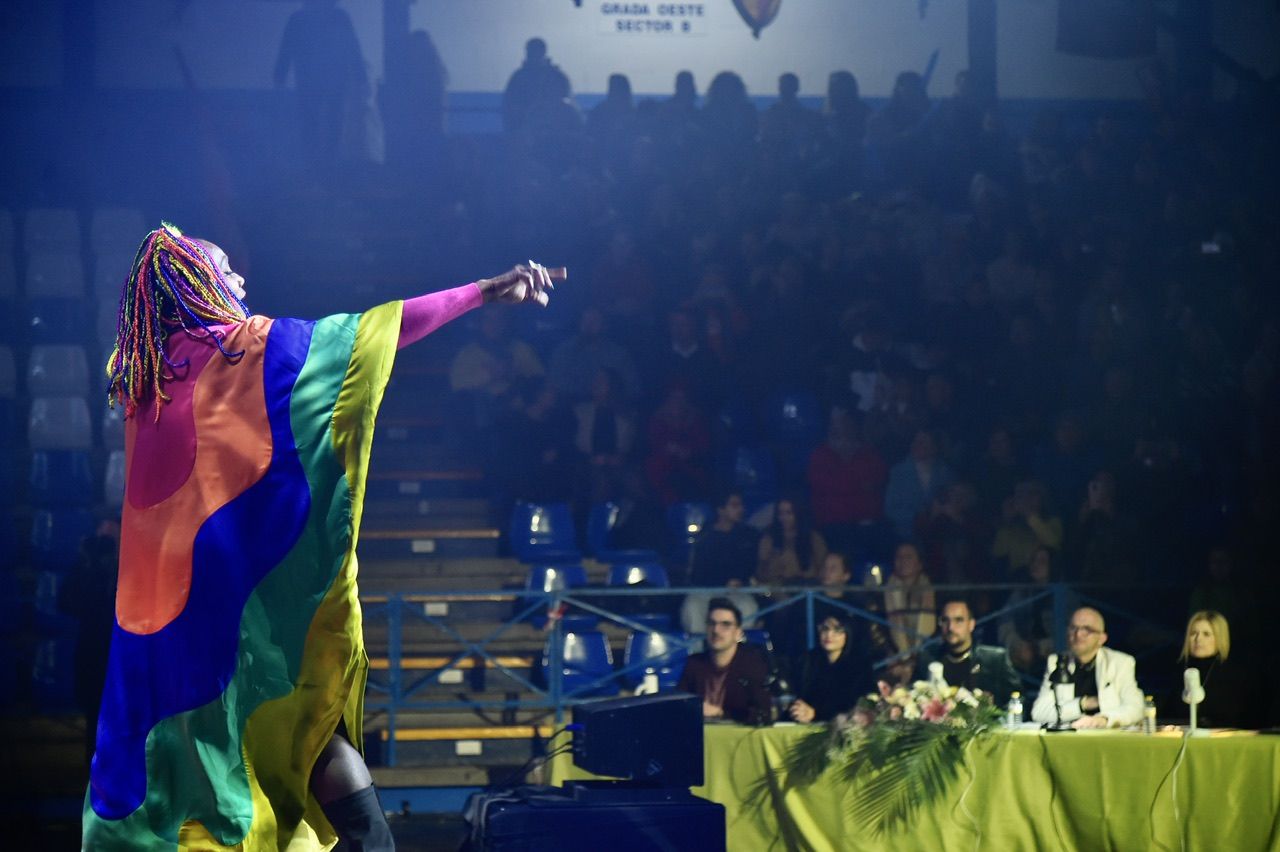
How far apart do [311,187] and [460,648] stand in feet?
12.1

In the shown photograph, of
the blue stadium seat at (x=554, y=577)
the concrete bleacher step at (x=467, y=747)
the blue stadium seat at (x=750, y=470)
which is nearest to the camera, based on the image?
the concrete bleacher step at (x=467, y=747)

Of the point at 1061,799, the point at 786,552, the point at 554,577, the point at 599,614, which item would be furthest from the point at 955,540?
the point at 1061,799

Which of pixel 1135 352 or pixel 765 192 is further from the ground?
pixel 765 192

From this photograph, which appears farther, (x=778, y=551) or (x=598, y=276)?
(x=598, y=276)

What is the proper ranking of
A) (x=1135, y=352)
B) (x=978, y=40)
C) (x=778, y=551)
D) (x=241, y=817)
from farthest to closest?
(x=978, y=40) → (x=1135, y=352) → (x=778, y=551) → (x=241, y=817)

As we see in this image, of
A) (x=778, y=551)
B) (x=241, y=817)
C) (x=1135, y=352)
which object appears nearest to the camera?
(x=241, y=817)

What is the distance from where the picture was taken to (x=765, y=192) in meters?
11.2

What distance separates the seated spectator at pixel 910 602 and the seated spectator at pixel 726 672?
159 cm

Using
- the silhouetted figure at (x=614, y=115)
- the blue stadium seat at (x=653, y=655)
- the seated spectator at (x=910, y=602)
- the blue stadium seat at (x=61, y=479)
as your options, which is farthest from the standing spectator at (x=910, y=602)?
the blue stadium seat at (x=61, y=479)

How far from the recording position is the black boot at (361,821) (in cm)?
355

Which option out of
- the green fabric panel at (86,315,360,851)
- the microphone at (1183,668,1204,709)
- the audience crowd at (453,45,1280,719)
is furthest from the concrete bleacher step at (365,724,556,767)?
the green fabric panel at (86,315,360,851)

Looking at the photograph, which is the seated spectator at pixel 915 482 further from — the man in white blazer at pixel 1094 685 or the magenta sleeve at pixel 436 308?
the magenta sleeve at pixel 436 308

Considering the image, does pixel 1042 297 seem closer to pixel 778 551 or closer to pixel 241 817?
pixel 778 551

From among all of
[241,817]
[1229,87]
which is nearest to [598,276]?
[1229,87]
